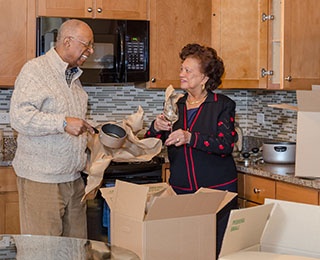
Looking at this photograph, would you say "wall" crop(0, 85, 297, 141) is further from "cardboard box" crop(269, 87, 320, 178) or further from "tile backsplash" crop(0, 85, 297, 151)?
"cardboard box" crop(269, 87, 320, 178)

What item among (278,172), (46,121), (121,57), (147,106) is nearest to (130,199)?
(46,121)

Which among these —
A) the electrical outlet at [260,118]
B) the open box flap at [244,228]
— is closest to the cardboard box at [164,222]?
the open box flap at [244,228]

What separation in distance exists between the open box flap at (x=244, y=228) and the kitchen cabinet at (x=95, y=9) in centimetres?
270

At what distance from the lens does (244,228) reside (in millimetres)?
1759

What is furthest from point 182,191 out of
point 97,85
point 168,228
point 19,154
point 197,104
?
point 97,85

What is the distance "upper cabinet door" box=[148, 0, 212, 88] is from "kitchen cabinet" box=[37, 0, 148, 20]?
0.35 ft

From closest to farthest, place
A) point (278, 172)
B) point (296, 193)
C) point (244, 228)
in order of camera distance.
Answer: point (244, 228)
point (296, 193)
point (278, 172)

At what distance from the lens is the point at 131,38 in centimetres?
430

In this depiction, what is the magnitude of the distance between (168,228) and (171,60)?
233cm

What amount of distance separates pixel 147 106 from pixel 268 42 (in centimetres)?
113

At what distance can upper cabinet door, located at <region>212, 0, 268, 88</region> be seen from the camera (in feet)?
13.2

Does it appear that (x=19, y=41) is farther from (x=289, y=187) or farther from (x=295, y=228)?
(x=295, y=228)

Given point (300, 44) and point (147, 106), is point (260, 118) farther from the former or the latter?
point (300, 44)

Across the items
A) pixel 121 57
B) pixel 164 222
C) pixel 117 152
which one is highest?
pixel 121 57
